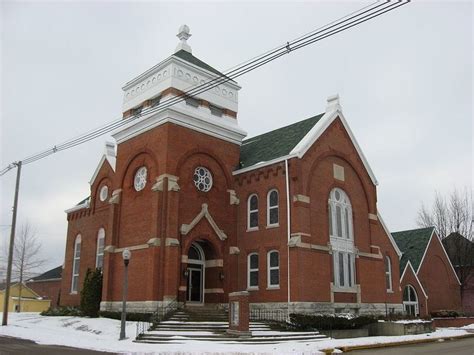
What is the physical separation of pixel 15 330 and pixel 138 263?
7.42 metres

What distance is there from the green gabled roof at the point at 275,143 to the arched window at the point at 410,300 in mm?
16891

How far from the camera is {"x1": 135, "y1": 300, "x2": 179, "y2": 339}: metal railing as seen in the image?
74.6ft

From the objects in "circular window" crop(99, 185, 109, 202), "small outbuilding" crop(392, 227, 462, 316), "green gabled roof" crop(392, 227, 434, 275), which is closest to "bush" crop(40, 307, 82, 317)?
"circular window" crop(99, 185, 109, 202)

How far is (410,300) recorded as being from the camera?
130 feet

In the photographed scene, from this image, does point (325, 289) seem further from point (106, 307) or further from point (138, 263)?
point (106, 307)

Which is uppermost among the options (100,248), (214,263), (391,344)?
(100,248)

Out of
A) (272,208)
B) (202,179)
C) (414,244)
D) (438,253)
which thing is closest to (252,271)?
(272,208)

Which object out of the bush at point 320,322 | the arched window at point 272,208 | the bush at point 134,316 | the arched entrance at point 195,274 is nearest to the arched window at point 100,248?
the bush at point 134,316

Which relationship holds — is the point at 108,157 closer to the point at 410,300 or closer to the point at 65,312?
the point at 65,312

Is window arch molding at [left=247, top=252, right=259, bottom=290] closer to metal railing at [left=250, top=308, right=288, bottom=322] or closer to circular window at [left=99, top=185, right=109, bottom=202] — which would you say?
metal railing at [left=250, top=308, right=288, bottom=322]

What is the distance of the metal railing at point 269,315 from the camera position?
1032 inches

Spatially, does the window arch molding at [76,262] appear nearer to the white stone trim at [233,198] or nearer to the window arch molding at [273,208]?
the white stone trim at [233,198]

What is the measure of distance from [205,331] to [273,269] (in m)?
6.89

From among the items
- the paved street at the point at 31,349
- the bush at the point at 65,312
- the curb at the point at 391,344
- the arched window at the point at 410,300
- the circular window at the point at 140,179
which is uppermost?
the circular window at the point at 140,179
